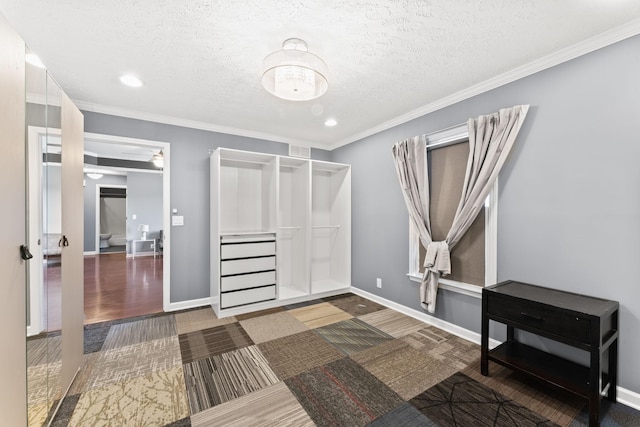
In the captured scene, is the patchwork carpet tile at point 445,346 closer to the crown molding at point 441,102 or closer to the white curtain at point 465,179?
the white curtain at point 465,179

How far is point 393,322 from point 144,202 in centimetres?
855

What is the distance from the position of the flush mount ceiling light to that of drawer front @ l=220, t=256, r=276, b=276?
2131mm

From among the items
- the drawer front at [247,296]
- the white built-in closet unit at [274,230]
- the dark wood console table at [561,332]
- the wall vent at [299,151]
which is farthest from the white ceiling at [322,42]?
the drawer front at [247,296]

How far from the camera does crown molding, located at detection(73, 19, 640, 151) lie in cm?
182

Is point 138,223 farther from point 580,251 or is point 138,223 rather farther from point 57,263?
point 580,251

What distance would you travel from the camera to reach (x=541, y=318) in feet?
5.84

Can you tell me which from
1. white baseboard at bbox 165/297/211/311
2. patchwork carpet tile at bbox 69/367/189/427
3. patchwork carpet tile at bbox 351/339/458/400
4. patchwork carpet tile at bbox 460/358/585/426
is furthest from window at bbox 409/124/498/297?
white baseboard at bbox 165/297/211/311

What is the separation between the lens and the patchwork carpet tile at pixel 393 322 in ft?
9.34

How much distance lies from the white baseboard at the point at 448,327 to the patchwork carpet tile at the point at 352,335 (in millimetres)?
602

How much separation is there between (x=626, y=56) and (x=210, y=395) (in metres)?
3.66

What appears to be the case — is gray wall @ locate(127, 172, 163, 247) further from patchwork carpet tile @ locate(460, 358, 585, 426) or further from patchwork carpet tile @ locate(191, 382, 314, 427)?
patchwork carpet tile @ locate(460, 358, 585, 426)

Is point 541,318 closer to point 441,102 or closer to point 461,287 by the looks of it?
point 461,287

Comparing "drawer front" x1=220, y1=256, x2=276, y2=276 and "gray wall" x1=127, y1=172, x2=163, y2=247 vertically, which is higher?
"gray wall" x1=127, y1=172, x2=163, y2=247

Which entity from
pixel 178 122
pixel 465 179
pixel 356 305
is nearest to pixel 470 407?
pixel 465 179
